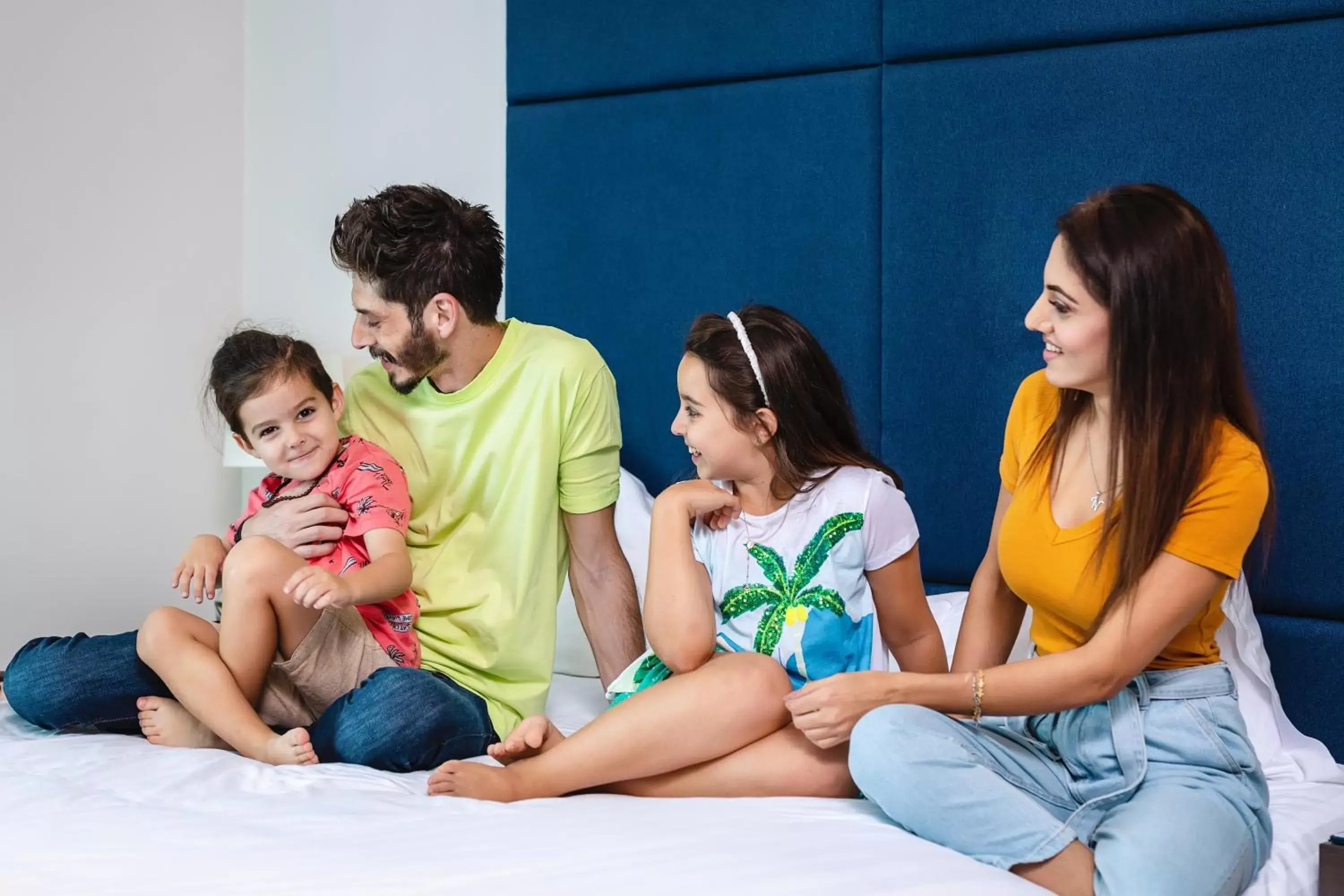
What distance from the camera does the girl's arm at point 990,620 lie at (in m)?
1.75

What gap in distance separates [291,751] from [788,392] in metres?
0.86

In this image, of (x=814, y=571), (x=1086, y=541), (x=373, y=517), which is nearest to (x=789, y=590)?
(x=814, y=571)

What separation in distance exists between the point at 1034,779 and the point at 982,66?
1.37 meters

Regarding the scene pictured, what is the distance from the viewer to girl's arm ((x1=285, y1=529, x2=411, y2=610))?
5.68 feet

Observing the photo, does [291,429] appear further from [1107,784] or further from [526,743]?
[1107,784]

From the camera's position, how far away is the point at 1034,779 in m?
1.54

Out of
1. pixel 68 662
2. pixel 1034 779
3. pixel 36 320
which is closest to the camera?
pixel 1034 779

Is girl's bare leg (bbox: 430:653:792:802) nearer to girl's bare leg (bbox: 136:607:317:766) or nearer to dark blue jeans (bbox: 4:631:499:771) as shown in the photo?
dark blue jeans (bbox: 4:631:499:771)

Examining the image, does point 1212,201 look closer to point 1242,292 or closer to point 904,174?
point 1242,292

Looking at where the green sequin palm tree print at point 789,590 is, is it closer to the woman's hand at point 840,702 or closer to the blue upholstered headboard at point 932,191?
the woman's hand at point 840,702

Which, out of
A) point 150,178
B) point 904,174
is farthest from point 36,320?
point 904,174

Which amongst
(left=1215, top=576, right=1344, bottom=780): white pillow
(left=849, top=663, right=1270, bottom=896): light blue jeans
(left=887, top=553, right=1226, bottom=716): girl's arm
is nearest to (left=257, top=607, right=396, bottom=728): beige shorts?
(left=849, top=663, right=1270, bottom=896): light blue jeans

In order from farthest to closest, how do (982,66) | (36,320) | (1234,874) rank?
(36,320)
(982,66)
(1234,874)

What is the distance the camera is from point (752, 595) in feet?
5.94
